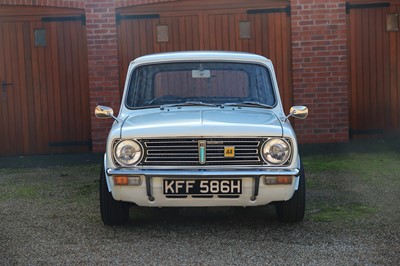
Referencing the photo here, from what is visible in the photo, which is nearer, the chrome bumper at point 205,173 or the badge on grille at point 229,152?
the chrome bumper at point 205,173

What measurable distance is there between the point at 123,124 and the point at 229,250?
145 cm

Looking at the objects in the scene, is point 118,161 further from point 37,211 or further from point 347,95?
point 347,95

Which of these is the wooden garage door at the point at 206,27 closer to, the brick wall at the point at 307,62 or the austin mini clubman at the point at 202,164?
the brick wall at the point at 307,62

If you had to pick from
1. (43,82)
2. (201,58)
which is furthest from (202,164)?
(43,82)

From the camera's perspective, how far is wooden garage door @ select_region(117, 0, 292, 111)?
12406 mm

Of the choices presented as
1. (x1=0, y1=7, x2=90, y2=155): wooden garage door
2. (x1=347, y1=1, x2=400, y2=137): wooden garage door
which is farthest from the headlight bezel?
(x1=0, y1=7, x2=90, y2=155): wooden garage door

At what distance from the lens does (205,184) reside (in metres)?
5.82

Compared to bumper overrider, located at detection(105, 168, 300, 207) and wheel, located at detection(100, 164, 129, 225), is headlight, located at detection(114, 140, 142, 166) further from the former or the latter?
wheel, located at detection(100, 164, 129, 225)

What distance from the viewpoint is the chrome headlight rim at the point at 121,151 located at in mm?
5965

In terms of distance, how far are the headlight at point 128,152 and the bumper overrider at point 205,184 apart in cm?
7

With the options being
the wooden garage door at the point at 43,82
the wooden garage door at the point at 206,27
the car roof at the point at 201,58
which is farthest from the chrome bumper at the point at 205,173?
the wooden garage door at the point at 43,82

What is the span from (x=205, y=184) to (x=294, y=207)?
0.88m

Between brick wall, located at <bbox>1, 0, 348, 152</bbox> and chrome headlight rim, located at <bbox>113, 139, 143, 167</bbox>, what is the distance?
21.1 ft

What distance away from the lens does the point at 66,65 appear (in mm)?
12516
